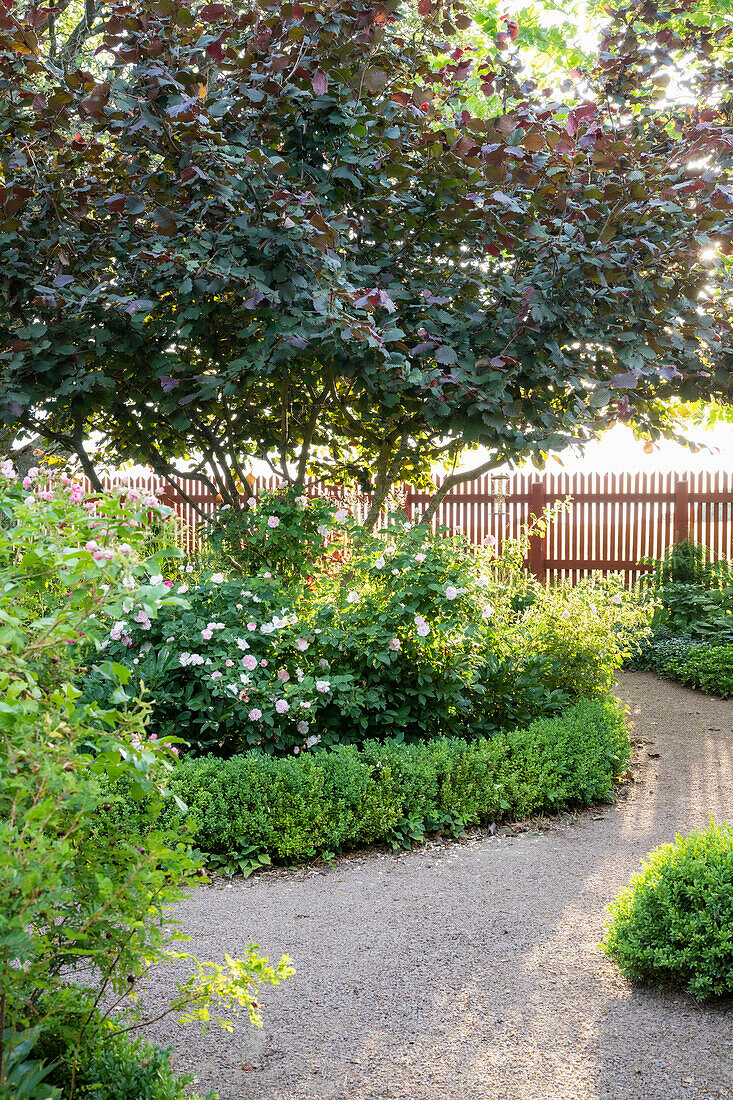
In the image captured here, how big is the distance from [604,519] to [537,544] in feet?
3.08

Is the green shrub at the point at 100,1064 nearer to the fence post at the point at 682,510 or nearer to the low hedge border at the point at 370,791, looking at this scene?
the low hedge border at the point at 370,791

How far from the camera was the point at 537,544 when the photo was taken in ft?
36.1

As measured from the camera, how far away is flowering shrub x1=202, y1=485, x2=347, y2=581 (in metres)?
4.85

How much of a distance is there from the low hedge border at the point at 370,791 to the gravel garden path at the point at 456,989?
124 mm

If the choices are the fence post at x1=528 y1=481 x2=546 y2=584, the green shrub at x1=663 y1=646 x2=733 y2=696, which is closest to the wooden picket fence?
the fence post at x1=528 y1=481 x2=546 y2=584

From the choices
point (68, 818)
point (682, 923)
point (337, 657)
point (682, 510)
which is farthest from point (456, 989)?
point (682, 510)

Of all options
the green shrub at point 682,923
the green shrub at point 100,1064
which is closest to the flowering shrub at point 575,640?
the green shrub at point 682,923

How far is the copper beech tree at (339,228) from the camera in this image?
3.71m

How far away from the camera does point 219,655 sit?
3.78m

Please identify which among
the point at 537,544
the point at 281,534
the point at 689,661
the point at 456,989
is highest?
the point at 281,534

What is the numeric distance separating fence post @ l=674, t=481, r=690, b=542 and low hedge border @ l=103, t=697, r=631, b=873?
673 centimetres

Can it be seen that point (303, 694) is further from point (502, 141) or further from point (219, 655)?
point (502, 141)

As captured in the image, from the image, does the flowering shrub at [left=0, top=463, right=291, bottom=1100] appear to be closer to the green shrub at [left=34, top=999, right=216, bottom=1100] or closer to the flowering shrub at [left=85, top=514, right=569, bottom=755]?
the green shrub at [left=34, top=999, right=216, bottom=1100]

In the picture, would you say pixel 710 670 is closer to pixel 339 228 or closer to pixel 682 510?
pixel 682 510
